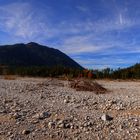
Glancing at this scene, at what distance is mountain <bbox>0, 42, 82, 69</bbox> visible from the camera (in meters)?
146

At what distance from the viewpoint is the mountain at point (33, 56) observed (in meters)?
146

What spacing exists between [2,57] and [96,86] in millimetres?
125368

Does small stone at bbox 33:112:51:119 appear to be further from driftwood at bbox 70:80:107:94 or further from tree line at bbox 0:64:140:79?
tree line at bbox 0:64:140:79

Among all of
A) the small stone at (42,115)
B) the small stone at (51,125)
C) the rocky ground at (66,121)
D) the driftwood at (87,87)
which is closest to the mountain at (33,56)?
the driftwood at (87,87)

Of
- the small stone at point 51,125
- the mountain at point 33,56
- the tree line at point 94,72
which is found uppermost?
the mountain at point 33,56

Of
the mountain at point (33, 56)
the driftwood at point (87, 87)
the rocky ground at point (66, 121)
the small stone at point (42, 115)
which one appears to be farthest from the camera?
the mountain at point (33, 56)

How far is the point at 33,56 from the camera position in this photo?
16325 centimetres

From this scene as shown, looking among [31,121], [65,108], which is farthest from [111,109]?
[31,121]

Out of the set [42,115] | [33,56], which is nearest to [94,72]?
[42,115]

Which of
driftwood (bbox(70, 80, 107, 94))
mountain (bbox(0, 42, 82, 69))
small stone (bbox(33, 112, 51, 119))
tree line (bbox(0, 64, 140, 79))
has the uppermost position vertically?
mountain (bbox(0, 42, 82, 69))

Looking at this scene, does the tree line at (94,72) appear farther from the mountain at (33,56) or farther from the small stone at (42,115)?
the mountain at (33,56)

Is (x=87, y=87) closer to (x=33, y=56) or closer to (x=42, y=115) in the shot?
(x=42, y=115)

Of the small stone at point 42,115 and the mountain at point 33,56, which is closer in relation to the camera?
the small stone at point 42,115

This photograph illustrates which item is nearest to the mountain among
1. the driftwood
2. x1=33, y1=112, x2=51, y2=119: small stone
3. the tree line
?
the tree line
